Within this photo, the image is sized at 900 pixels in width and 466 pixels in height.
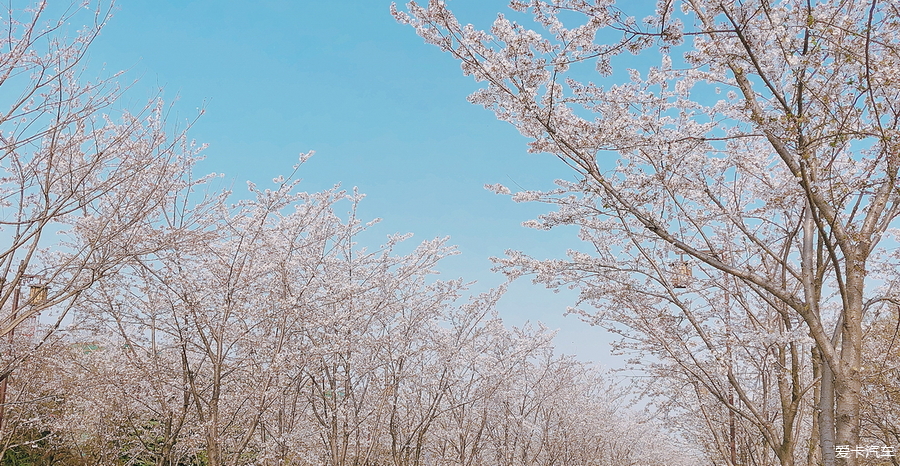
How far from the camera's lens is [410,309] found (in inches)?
293

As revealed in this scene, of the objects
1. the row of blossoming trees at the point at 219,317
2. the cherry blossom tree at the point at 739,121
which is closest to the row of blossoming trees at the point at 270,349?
the row of blossoming trees at the point at 219,317

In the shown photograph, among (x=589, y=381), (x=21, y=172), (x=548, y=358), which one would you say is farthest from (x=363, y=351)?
(x=589, y=381)

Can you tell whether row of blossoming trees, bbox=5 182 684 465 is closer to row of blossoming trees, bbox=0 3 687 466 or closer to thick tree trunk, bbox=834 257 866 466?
row of blossoming trees, bbox=0 3 687 466

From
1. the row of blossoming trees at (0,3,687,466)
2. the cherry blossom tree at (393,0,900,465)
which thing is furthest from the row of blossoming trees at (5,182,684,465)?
the cherry blossom tree at (393,0,900,465)

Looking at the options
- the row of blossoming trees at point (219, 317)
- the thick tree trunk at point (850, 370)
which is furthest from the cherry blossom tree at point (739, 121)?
the row of blossoming trees at point (219, 317)

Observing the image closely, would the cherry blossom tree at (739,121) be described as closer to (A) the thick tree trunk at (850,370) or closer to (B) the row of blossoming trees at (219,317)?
(A) the thick tree trunk at (850,370)

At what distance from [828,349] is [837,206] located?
0.88 meters

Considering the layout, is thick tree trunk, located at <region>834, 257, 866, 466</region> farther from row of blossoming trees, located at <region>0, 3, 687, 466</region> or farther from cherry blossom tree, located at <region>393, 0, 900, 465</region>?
row of blossoming trees, located at <region>0, 3, 687, 466</region>

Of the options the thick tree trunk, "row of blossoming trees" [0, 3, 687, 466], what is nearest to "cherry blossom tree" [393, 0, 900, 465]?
the thick tree trunk

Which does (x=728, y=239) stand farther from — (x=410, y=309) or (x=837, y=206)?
(x=410, y=309)

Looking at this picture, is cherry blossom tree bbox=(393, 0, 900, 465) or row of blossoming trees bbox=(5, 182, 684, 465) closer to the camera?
cherry blossom tree bbox=(393, 0, 900, 465)

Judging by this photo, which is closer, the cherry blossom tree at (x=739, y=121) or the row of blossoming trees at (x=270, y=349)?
the cherry blossom tree at (x=739, y=121)

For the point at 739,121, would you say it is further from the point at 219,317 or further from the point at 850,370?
the point at 219,317

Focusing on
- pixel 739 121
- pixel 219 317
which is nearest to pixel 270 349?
pixel 219 317
